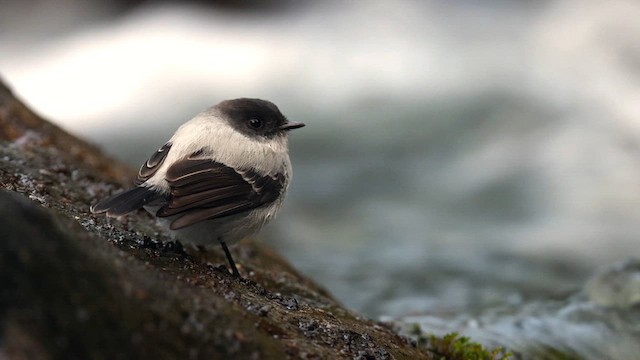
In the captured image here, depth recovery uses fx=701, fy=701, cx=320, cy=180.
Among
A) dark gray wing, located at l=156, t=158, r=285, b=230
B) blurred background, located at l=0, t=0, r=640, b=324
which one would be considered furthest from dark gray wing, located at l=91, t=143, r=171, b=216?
blurred background, located at l=0, t=0, r=640, b=324

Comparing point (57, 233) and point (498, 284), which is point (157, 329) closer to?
point (57, 233)

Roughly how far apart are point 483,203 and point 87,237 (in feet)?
40.1

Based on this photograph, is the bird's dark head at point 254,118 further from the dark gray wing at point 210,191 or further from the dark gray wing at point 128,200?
the dark gray wing at point 128,200

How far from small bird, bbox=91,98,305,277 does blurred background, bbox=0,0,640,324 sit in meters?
3.98

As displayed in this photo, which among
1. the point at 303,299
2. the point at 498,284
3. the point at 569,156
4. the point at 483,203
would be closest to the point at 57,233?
the point at 303,299

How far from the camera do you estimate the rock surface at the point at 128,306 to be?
2459mm

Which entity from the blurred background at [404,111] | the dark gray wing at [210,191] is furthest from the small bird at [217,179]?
the blurred background at [404,111]

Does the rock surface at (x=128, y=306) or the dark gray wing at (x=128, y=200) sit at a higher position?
the dark gray wing at (x=128, y=200)

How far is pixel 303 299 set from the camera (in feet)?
16.4

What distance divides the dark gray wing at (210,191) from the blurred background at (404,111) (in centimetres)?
419

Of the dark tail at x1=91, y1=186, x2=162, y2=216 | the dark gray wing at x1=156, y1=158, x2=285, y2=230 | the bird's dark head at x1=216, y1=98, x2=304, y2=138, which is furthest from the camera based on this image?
the bird's dark head at x1=216, y1=98, x2=304, y2=138

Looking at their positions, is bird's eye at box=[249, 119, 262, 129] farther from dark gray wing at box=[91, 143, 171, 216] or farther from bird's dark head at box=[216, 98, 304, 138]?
dark gray wing at box=[91, 143, 171, 216]

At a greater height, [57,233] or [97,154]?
[97,154]

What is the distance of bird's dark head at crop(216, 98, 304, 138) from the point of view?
202 inches
